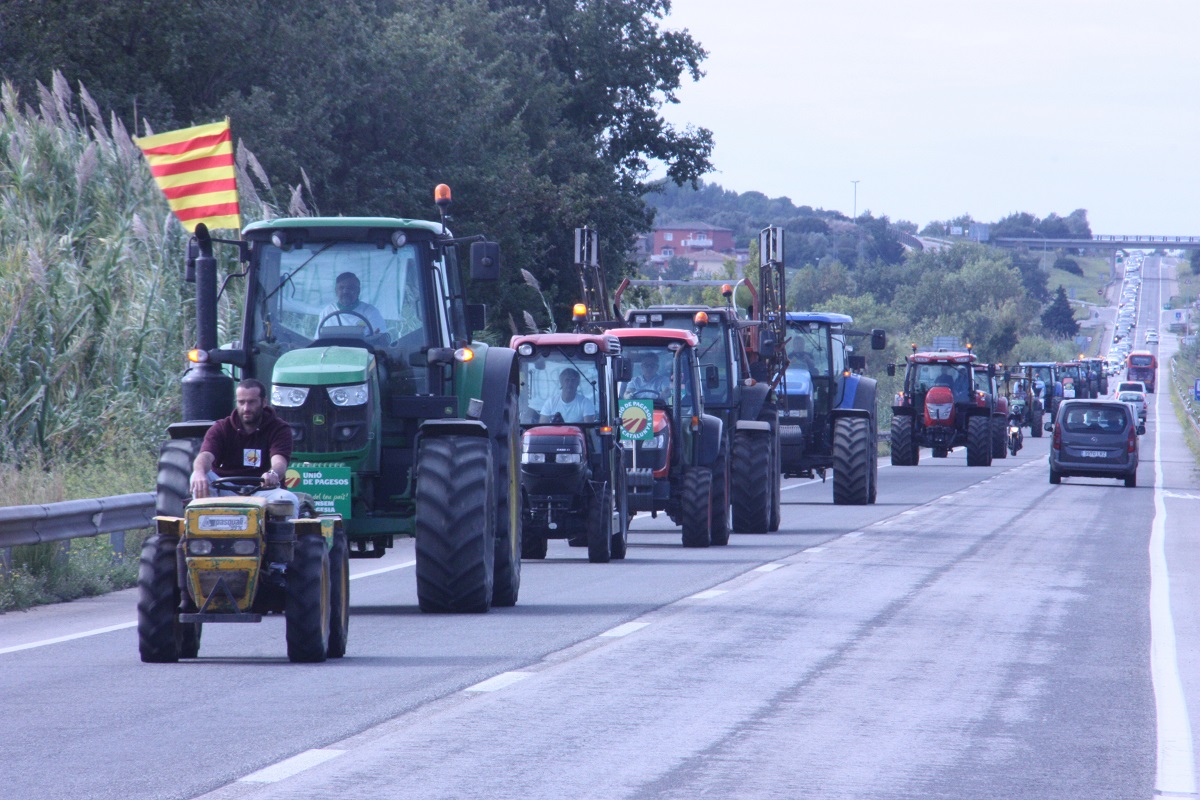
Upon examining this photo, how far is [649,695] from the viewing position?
9508 mm

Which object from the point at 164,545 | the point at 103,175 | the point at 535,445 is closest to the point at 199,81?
the point at 103,175

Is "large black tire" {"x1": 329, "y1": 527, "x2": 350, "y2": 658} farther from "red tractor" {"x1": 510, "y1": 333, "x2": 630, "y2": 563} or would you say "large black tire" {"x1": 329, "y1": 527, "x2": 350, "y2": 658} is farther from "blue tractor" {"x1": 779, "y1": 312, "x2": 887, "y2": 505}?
"blue tractor" {"x1": 779, "y1": 312, "x2": 887, "y2": 505}

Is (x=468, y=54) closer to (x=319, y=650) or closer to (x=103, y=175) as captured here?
(x=103, y=175)

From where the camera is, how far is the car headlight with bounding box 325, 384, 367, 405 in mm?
12289

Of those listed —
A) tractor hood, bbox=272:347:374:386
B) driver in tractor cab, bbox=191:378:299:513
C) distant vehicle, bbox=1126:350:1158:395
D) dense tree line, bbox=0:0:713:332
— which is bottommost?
driver in tractor cab, bbox=191:378:299:513

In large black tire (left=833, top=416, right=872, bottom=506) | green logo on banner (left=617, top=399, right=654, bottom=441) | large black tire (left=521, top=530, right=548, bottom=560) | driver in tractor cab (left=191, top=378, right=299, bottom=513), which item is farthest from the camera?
large black tire (left=833, top=416, right=872, bottom=506)

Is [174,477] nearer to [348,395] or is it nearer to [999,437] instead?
[348,395]

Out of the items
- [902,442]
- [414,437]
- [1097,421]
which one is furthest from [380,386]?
[902,442]

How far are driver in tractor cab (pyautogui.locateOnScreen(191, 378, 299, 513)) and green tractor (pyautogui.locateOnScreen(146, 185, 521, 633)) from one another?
1.34 meters

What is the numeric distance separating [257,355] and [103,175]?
37.2 ft

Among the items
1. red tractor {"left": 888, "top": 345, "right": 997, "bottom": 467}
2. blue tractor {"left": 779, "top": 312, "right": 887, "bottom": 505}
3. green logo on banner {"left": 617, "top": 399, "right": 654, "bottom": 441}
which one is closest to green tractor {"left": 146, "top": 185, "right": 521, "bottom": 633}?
green logo on banner {"left": 617, "top": 399, "right": 654, "bottom": 441}

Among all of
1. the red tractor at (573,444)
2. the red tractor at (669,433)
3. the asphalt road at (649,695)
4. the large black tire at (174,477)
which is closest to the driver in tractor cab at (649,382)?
the red tractor at (669,433)

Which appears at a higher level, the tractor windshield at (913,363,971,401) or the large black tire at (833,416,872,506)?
the tractor windshield at (913,363,971,401)

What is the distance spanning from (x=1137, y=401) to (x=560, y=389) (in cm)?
7318
